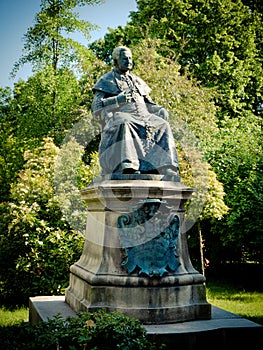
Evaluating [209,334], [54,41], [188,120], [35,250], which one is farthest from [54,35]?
[209,334]

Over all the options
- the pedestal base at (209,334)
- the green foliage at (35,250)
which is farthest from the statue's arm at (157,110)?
the green foliage at (35,250)

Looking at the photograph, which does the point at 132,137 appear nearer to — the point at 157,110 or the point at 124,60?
the point at 157,110

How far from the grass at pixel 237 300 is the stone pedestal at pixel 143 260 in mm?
2318

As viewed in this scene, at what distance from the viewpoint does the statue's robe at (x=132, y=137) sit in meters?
5.28

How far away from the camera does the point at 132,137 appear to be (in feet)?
17.6

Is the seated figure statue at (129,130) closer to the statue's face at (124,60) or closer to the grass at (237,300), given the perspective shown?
the statue's face at (124,60)

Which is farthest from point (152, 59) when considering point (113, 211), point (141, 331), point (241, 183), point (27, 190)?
point (141, 331)

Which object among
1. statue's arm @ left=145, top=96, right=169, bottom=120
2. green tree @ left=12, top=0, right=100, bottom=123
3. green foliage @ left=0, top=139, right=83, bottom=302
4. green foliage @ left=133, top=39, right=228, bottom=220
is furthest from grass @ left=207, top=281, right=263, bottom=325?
green tree @ left=12, top=0, right=100, bottom=123

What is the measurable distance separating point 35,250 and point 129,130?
14.0 feet

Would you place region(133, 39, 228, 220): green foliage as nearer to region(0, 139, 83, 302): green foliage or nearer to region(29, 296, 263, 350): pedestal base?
region(0, 139, 83, 302): green foliage

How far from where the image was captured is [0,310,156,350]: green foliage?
3279 mm

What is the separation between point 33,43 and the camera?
53.4ft

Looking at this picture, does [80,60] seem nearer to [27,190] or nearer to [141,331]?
[27,190]

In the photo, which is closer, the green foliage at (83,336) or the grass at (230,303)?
the green foliage at (83,336)
